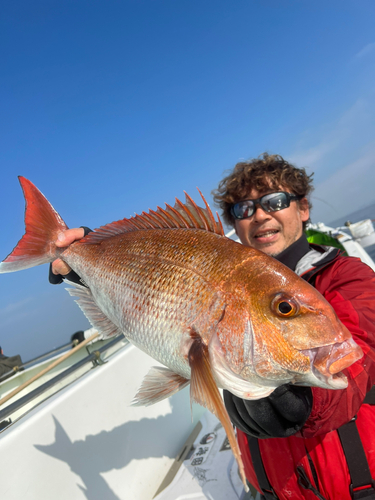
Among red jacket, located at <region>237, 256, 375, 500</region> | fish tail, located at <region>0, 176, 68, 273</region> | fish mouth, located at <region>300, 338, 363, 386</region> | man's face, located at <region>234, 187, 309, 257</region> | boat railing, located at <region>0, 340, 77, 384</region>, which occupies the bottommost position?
red jacket, located at <region>237, 256, 375, 500</region>

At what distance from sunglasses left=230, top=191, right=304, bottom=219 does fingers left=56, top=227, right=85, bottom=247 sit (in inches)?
59.1

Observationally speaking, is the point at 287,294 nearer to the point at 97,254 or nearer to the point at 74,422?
the point at 97,254

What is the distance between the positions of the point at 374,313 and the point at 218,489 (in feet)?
7.73

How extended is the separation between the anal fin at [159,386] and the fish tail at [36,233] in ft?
4.01

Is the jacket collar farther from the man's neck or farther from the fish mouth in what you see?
the fish mouth

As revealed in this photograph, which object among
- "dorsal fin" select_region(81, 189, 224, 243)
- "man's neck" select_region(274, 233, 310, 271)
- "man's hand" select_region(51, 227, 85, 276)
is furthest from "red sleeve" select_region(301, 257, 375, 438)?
"man's hand" select_region(51, 227, 85, 276)

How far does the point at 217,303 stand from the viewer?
4.01 feet

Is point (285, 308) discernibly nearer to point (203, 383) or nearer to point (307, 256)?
point (203, 383)

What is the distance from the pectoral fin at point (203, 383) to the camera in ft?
3.36

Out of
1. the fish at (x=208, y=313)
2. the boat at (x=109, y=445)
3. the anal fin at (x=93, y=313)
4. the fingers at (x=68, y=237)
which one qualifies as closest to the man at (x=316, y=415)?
the fish at (x=208, y=313)

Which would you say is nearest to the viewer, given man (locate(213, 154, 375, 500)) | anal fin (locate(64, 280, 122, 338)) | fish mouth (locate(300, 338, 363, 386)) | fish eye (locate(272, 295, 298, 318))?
fish mouth (locate(300, 338, 363, 386))

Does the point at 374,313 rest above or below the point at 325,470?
above

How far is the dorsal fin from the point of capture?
1.49 m

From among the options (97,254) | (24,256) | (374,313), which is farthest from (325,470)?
(24,256)
